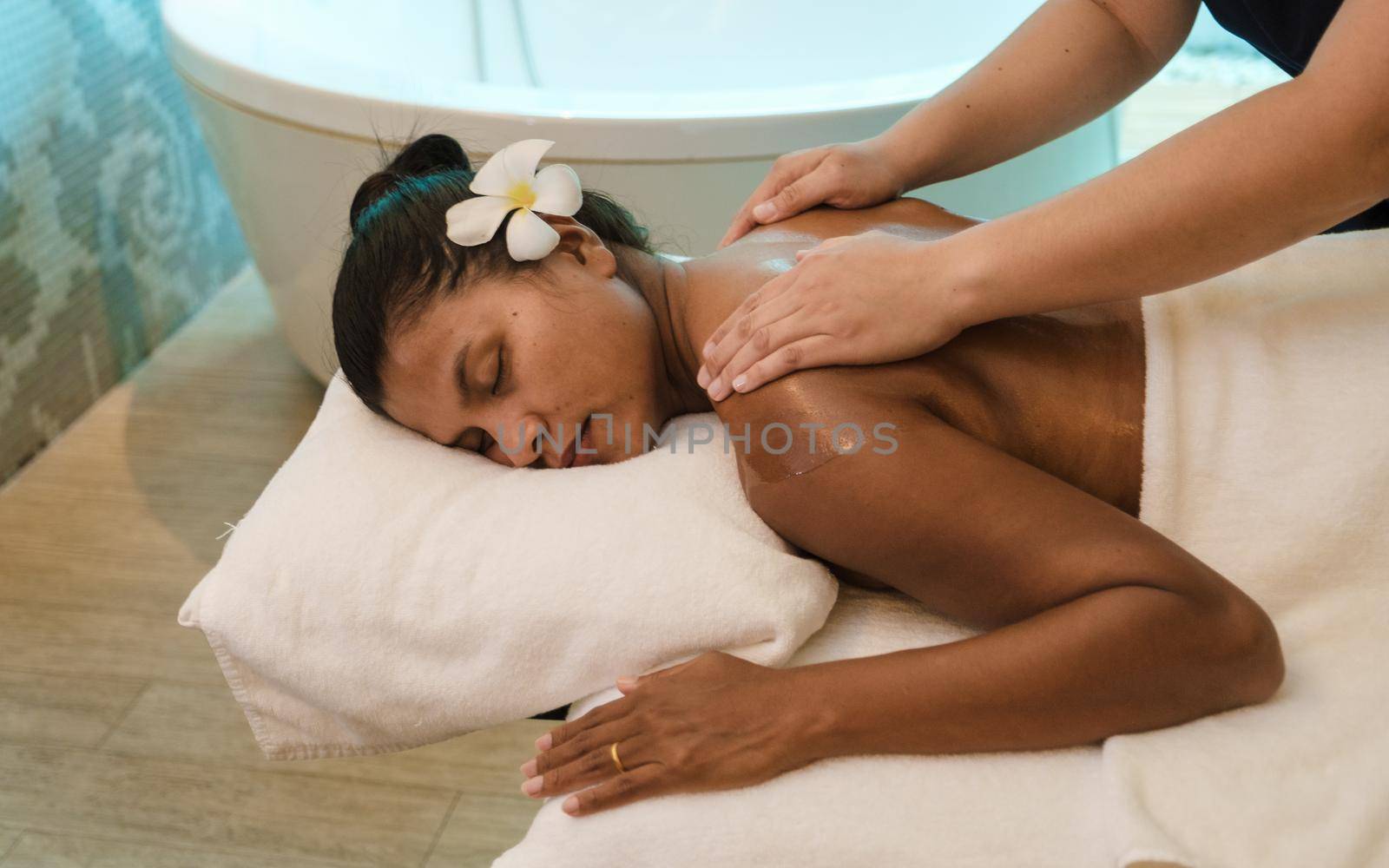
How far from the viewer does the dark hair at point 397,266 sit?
3.75 feet

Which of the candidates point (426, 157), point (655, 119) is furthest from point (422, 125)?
point (426, 157)

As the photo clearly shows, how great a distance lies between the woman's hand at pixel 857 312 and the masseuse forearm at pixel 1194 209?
22mm

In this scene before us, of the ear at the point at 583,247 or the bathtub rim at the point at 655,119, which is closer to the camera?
the ear at the point at 583,247

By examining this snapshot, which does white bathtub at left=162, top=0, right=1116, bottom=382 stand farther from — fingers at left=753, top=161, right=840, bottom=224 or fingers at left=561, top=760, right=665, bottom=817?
fingers at left=561, top=760, right=665, bottom=817

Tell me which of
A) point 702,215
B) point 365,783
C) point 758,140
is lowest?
point 365,783

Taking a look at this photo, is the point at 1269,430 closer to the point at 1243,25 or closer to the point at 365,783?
the point at 1243,25

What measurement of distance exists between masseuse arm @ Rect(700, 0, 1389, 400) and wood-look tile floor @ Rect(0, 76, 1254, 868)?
0.87 m

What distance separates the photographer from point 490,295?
1.13 metres

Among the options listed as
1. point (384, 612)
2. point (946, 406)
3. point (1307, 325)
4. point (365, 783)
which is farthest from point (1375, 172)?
point (365, 783)

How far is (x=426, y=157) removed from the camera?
1.32 m

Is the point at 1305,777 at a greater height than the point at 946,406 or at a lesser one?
lesser

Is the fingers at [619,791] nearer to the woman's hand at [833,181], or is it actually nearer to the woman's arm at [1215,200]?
the woman's arm at [1215,200]

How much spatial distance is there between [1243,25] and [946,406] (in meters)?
0.53

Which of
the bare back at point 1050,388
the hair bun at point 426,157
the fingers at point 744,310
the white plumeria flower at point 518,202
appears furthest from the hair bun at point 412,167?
the bare back at point 1050,388
